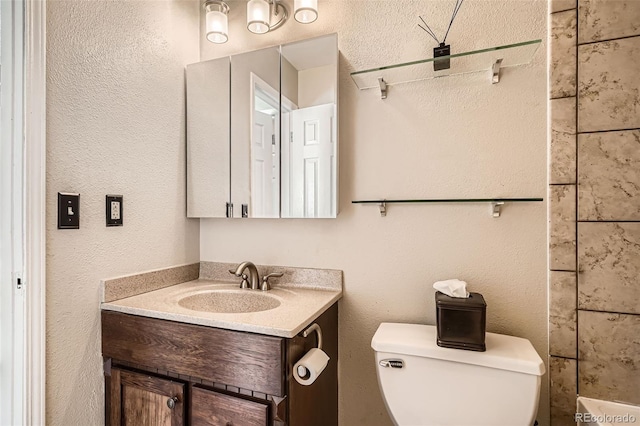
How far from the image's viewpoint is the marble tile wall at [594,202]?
1071 mm

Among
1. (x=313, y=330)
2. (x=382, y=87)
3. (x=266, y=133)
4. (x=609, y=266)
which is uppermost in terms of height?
(x=382, y=87)

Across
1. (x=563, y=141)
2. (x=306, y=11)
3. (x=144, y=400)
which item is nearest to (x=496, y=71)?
(x=563, y=141)

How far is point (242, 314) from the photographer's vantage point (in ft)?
3.54

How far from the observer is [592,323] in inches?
43.7

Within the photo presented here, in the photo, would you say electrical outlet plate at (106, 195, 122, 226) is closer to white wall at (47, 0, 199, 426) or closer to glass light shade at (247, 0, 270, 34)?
white wall at (47, 0, 199, 426)

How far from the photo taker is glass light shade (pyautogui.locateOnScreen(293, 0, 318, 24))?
1342 mm

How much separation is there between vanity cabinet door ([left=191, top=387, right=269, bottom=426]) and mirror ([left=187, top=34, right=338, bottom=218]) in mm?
715

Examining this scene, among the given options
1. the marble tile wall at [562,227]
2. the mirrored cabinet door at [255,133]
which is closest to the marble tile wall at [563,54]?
the marble tile wall at [562,227]

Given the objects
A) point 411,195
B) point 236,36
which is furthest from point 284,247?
point 236,36

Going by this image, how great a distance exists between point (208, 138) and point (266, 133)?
1.04 ft

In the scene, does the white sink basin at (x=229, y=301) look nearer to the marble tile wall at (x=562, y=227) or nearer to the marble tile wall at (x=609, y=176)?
the marble tile wall at (x=562, y=227)

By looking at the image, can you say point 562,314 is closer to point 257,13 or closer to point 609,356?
point 609,356

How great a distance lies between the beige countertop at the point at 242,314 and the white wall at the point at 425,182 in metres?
0.16
